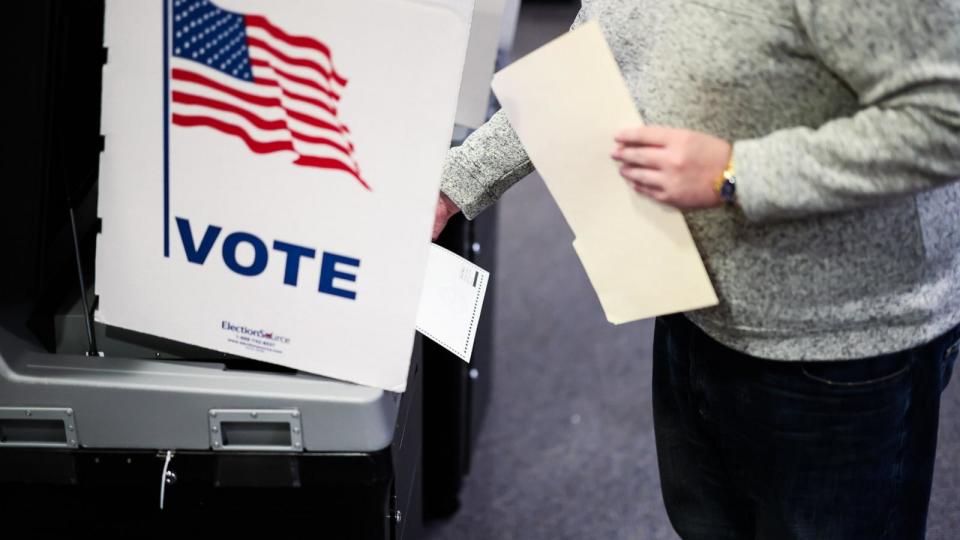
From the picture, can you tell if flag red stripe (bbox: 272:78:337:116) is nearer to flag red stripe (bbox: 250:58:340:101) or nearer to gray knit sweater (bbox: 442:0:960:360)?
flag red stripe (bbox: 250:58:340:101)

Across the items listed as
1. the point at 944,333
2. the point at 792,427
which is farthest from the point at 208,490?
the point at 944,333

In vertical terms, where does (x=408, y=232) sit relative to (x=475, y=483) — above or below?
above

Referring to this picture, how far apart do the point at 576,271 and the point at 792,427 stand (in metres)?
1.79

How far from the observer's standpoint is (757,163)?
2.72 feet

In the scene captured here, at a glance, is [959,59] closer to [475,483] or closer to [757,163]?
[757,163]

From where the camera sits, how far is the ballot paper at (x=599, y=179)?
2.93 ft

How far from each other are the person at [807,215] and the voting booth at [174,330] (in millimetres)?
208

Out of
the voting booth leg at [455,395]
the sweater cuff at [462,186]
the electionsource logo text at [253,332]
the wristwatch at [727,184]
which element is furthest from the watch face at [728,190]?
the voting booth leg at [455,395]

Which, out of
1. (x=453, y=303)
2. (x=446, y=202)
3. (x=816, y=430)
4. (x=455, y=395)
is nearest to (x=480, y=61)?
(x=446, y=202)

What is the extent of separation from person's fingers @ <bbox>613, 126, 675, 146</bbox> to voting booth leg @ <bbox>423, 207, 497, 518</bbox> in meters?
0.67

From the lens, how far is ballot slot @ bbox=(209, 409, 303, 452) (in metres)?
0.98

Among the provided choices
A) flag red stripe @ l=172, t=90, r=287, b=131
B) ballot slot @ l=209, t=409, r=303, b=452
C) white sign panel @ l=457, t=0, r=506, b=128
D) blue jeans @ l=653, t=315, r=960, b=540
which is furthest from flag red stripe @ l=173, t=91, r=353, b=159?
white sign panel @ l=457, t=0, r=506, b=128

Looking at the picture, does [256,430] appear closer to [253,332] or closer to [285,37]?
[253,332]

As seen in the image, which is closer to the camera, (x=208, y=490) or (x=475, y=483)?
(x=208, y=490)
